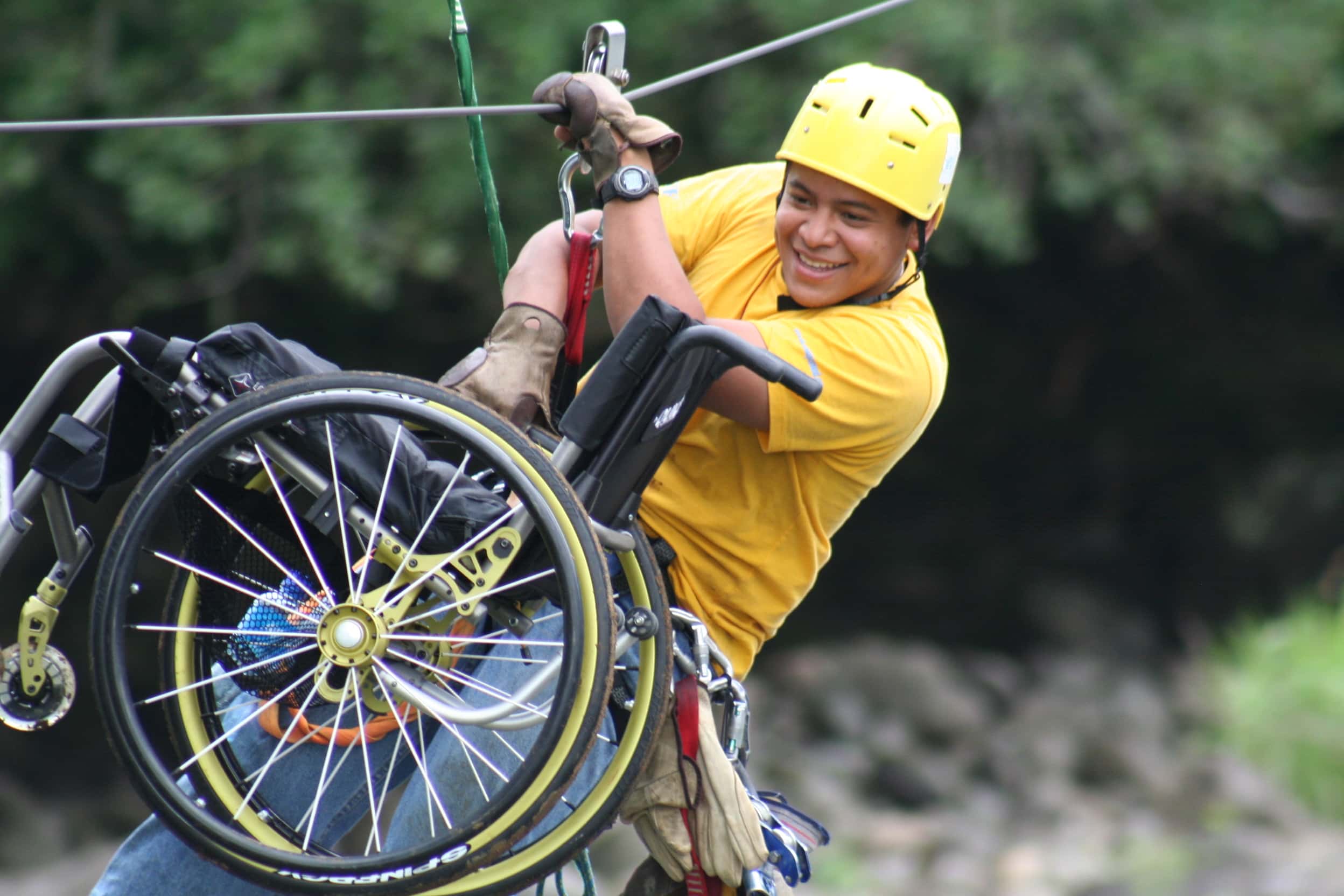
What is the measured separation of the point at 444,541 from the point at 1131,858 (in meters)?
6.28

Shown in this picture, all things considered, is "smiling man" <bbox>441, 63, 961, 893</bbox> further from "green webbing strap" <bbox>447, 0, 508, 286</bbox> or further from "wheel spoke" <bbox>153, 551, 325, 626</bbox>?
"wheel spoke" <bbox>153, 551, 325, 626</bbox>

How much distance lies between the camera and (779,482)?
242 centimetres

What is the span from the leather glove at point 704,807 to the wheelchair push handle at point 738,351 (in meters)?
0.51

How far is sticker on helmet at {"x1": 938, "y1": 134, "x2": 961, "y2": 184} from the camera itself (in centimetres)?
242

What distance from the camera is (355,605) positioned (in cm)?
196

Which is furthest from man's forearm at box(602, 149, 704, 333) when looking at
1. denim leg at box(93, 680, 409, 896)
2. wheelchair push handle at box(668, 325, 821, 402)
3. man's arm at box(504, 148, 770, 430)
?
denim leg at box(93, 680, 409, 896)

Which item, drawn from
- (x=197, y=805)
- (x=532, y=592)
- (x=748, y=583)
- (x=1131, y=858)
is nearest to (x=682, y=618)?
(x=748, y=583)

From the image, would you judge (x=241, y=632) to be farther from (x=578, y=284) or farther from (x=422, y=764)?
(x=578, y=284)

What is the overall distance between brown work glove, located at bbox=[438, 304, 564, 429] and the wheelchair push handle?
267mm

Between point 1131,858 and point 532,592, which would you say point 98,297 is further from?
point 1131,858

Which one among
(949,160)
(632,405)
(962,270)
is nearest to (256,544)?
(632,405)

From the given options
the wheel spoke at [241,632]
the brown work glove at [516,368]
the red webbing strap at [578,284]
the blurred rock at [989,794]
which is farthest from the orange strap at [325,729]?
the blurred rock at [989,794]

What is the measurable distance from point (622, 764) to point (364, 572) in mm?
444

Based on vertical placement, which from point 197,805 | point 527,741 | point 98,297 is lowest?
point 197,805
